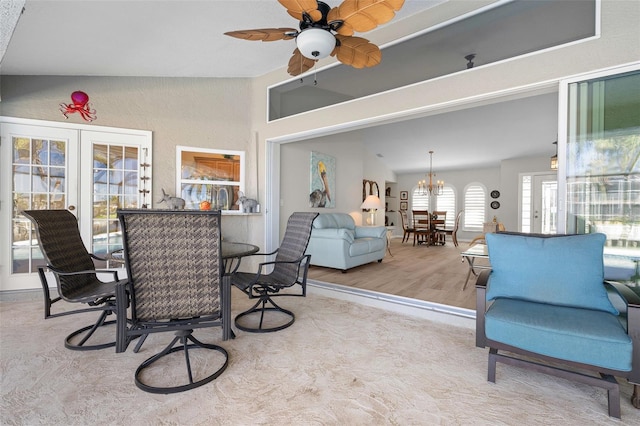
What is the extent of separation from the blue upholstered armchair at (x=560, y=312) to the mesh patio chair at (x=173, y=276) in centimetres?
176

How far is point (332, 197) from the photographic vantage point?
6.34 m

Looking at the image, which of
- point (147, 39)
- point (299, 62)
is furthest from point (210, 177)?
point (299, 62)

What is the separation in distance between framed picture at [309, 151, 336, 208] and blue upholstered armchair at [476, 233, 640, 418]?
3785 mm

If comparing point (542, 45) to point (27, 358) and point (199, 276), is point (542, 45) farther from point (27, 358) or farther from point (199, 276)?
point (27, 358)

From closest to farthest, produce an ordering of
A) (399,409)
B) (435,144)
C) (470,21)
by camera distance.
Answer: (399,409)
(470,21)
(435,144)

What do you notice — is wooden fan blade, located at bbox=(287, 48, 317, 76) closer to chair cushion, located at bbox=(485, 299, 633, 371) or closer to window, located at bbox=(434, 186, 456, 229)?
chair cushion, located at bbox=(485, 299, 633, 371)

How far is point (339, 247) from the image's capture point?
464cm

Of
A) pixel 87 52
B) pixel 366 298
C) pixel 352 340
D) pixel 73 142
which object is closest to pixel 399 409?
pixel 352 340

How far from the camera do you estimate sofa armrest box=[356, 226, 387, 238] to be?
5.68m

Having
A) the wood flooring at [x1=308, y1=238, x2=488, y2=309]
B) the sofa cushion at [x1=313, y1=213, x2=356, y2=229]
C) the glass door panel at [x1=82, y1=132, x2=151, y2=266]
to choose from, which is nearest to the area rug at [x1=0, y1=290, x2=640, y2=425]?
the wood flooring at [x1=308, y1=238, x2=488, y2=309]

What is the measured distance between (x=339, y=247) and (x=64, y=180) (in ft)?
12.4

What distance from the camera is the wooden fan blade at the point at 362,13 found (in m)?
1.69

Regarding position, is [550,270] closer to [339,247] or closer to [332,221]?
[339,247]

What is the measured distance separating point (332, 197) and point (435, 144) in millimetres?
3673
